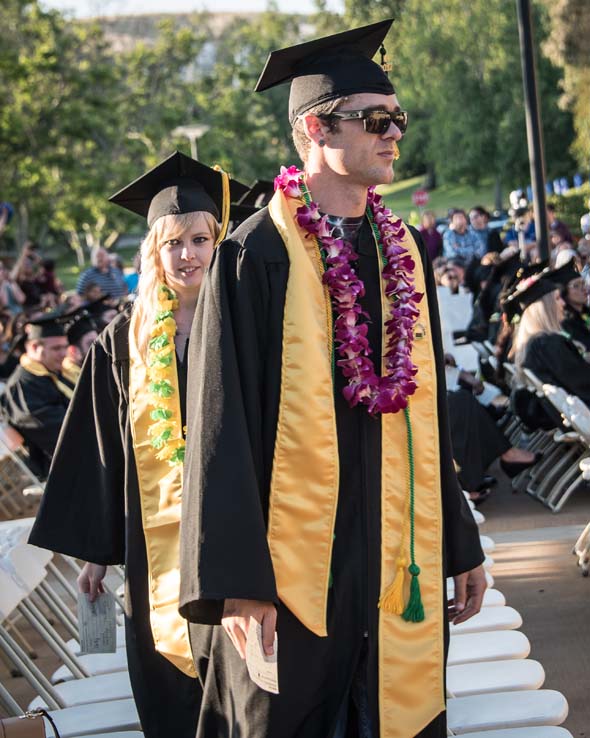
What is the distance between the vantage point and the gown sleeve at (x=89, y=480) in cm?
368

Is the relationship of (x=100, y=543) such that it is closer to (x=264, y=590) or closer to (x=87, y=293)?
(x=264, y=590)

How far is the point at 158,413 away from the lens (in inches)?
144

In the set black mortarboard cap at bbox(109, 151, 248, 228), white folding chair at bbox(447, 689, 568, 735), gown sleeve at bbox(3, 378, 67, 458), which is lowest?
white folding chair at bbox(447, 689, 568, 735)

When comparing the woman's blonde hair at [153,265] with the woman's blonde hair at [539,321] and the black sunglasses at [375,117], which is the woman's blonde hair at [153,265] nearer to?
the black sunglasses at [375,117]

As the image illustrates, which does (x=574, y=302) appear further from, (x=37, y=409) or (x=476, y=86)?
(x=476, y=86)

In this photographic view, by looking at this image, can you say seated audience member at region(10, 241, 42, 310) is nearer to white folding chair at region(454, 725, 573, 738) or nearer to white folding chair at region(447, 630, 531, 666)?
white folding chair at region(447, 630, 531, 666)

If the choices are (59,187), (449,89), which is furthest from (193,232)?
(449,89)

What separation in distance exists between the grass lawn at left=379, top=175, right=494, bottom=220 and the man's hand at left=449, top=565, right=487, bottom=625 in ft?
167

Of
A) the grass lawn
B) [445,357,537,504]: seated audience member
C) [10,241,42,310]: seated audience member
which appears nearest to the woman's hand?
[445,357,537,504]: seated audience member

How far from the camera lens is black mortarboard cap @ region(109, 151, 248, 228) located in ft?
14.0

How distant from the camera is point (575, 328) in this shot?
412 inches

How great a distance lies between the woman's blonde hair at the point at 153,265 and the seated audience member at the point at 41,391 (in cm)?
461

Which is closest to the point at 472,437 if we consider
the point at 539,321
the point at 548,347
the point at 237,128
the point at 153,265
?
the point at 548,347

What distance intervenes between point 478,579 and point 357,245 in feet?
2.97
